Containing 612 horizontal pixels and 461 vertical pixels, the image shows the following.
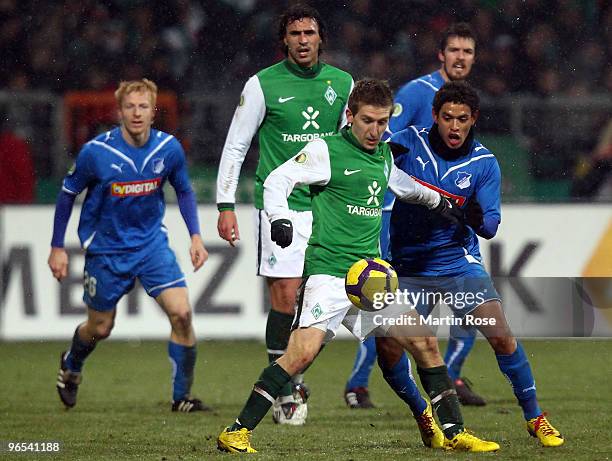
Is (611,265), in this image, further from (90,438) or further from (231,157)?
(90,438)

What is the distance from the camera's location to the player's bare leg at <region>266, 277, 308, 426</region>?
23.9 ft

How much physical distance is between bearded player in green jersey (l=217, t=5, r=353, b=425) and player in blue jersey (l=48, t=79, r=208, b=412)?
71cm

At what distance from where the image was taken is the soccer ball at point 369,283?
589 centimetres

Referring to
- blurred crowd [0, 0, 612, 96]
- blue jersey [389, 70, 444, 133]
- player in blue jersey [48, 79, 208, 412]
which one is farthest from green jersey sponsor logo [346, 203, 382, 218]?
blurred crowd [0, 0, 612, 96]

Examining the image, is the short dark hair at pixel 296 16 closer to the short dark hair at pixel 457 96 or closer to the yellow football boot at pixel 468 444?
the short dark hair at pixel 457 96

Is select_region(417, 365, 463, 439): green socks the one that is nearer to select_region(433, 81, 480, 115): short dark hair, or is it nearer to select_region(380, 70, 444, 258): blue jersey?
select_region(433, 81, 480, 115): short dark hair

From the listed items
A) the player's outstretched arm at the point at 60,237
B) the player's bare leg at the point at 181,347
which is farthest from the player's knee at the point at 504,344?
the player's outstretched arm at the point at 60,237

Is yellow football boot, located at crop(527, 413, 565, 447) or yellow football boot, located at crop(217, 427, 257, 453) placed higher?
yellow football boot, located at crop(217, 427, 257, 453)

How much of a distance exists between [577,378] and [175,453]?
3.95 metres

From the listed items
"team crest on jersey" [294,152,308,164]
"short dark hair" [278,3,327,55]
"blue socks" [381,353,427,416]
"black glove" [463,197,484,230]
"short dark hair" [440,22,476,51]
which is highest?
"short dark hair" [278,3,327,55]

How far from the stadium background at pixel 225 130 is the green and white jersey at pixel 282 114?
1.69 m

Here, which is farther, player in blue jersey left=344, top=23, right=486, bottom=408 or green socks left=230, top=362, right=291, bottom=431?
player in blue jersey left=344, top=23, right=486, bottom=408

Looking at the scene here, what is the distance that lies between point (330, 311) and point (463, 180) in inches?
41.6

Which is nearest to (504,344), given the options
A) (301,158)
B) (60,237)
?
(301,158)
